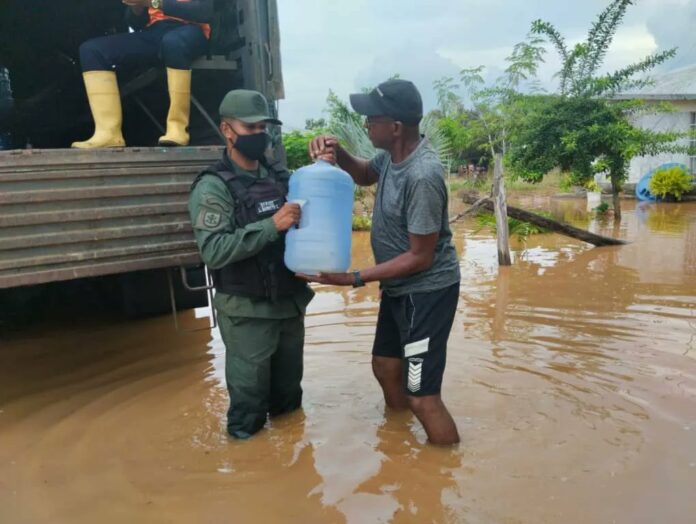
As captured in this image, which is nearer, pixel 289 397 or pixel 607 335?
pixel 289 397

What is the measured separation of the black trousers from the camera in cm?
360

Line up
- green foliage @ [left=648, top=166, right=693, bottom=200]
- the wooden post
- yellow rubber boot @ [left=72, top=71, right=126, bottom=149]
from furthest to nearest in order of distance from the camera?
green foliage @ [left=648, top=166, right=693, bottom=200] → the wooden post → yellow rubber boot @ [left=72, top=71, right=126, bottom=149]

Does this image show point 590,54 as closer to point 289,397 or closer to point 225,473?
point 289,397

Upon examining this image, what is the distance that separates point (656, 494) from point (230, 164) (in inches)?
94.4

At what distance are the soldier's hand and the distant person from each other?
0.27m

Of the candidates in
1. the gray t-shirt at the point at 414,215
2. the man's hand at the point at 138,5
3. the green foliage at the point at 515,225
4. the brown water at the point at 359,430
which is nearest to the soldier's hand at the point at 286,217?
the gray t-shirt at the point at 414,215

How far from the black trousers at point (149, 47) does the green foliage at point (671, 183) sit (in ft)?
50.8

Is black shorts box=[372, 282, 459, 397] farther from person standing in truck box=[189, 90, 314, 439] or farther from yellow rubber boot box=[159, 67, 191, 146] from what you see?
yellow rubber boot box=[159, 67, 191, 146]

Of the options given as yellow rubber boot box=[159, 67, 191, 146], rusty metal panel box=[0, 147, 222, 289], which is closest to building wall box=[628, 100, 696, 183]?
yellow rubber boot box=[159, 67, 191, 146]

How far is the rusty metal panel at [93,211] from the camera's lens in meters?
2.89

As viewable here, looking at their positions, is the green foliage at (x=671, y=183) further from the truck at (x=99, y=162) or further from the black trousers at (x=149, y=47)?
the black trousers at (x=149, y=47)

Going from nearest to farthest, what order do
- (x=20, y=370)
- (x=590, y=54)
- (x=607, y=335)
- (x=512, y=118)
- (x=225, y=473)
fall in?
(x=225, y=473), (x=20, y=370), (x=607, y=335), (x=590, y=54), (x=512, y=118)

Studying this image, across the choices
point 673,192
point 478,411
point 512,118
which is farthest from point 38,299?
point 673,192

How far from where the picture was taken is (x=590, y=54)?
33.8 ft
